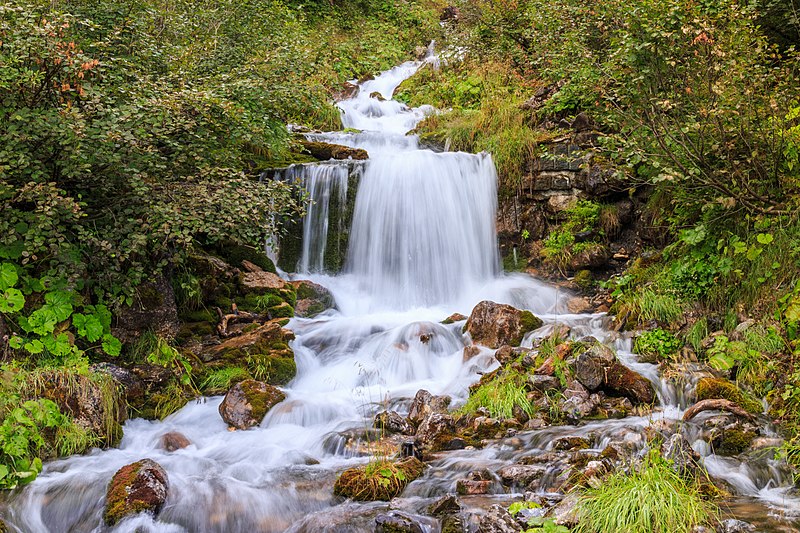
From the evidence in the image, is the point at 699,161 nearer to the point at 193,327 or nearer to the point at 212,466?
the point at 212,466

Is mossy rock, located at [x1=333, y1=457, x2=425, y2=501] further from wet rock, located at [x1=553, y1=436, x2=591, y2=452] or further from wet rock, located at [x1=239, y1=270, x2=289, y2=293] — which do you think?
wet rock, located at [x1=239, y1=270, x2=289, y2=293]

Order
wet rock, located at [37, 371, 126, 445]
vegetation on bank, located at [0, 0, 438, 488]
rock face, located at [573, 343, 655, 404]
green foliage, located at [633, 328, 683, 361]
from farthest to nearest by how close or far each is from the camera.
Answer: green foliage, located at [633, 328, 683, 361] → rock face, located at [573, 343, 655, 404] → vegetation on bank, located at [0, 0, 438, 488] → wet rock, located at [37, 371, 126, 445]

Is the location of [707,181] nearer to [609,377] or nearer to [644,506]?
[609,377]

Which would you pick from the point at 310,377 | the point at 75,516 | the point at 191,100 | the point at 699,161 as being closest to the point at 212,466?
the point at 75,516

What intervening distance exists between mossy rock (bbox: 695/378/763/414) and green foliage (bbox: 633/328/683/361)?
1022 millimetres

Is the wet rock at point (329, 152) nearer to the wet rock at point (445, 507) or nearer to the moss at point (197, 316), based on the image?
the moss at point (197, 316)

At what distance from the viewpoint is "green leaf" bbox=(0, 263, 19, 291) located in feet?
18.6

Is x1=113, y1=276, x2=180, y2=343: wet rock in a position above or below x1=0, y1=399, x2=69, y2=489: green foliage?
above

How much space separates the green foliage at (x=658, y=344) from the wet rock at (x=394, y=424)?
10.3 feet

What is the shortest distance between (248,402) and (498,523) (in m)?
3.50

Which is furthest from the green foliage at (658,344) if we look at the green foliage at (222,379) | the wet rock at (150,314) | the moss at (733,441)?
the wet rock at (150,314)

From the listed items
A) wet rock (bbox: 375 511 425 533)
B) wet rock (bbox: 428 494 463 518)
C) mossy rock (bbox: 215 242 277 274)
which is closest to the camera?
wet rock (bbox: 375 511 425 533)

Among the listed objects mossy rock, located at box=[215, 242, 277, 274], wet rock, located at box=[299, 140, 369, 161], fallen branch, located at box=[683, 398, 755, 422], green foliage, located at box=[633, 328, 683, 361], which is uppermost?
wet rock, located at box=[299, 140, 369, 161]

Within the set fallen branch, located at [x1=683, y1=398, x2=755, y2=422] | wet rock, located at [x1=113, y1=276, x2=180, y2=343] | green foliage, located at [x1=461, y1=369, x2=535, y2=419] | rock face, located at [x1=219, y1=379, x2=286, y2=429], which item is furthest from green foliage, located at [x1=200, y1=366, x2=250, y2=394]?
fallen branch, located at [x1=683, y1=398, x2=755, y2=422]
